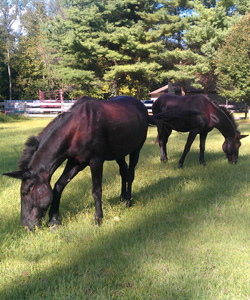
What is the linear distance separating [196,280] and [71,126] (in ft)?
7.49

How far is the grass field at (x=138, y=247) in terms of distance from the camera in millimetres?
2482

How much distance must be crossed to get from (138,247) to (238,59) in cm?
2366

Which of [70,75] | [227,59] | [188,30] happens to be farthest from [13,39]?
[227,59]

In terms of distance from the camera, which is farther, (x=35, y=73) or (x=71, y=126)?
(x=35, y=73)

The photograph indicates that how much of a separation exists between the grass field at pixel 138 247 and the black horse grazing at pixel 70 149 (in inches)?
15.0

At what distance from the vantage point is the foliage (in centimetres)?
2302

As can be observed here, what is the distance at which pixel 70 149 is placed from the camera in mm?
3652

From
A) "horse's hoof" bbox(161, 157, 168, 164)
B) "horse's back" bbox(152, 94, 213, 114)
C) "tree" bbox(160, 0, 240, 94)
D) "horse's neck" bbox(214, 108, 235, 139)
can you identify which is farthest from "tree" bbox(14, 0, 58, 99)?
"horse's neck" bbox(214, 108, 235, 139)

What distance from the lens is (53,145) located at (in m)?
3.54

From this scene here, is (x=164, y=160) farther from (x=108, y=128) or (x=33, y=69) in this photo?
(x=33, y=69)

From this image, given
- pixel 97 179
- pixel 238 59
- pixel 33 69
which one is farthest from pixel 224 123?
pixel 33 69

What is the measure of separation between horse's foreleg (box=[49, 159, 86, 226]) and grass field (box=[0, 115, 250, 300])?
170 millimetres

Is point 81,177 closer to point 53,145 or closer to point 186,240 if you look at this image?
point 53,145

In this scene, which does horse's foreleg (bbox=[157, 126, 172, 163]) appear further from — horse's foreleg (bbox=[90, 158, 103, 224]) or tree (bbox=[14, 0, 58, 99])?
tree (bbox=[14, 0, 58, 99])
